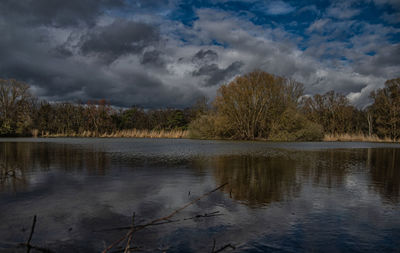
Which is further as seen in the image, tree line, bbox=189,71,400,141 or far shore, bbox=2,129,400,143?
far shore, bbox=2,129,400,143

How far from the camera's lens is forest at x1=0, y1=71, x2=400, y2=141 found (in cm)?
2684

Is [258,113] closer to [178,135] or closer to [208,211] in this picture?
[178,135]

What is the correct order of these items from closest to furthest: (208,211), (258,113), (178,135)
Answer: (208,211) < (258,113) < (178,135)

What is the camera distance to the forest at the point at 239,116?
26.8 metres

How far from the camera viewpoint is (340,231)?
9.07ft

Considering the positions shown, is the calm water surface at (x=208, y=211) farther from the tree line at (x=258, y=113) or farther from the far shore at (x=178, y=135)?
the far shore at (x=178, y=135)

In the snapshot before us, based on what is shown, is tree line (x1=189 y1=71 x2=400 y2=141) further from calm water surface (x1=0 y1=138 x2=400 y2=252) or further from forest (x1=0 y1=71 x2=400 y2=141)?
calm water surface (x1=0 y1=138 x2=400 y2=252)

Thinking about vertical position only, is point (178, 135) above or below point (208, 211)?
above

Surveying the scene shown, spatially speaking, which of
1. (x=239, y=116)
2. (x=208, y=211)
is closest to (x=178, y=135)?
(x=239, y=116)

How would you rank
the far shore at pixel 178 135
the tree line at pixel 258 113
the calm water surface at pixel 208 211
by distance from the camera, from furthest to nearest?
the far shore at pixel 178 135, the tree line at pixel 258 113, the calm water surface at pixel 208 211

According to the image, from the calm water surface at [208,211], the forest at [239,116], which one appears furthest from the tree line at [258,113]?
the calm water surface at [208,211]

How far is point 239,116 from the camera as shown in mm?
27562

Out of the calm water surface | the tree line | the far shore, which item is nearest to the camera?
the calm water surface

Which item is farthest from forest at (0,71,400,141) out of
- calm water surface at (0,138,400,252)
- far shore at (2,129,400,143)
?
calm water surface at (0,138,400,252)
